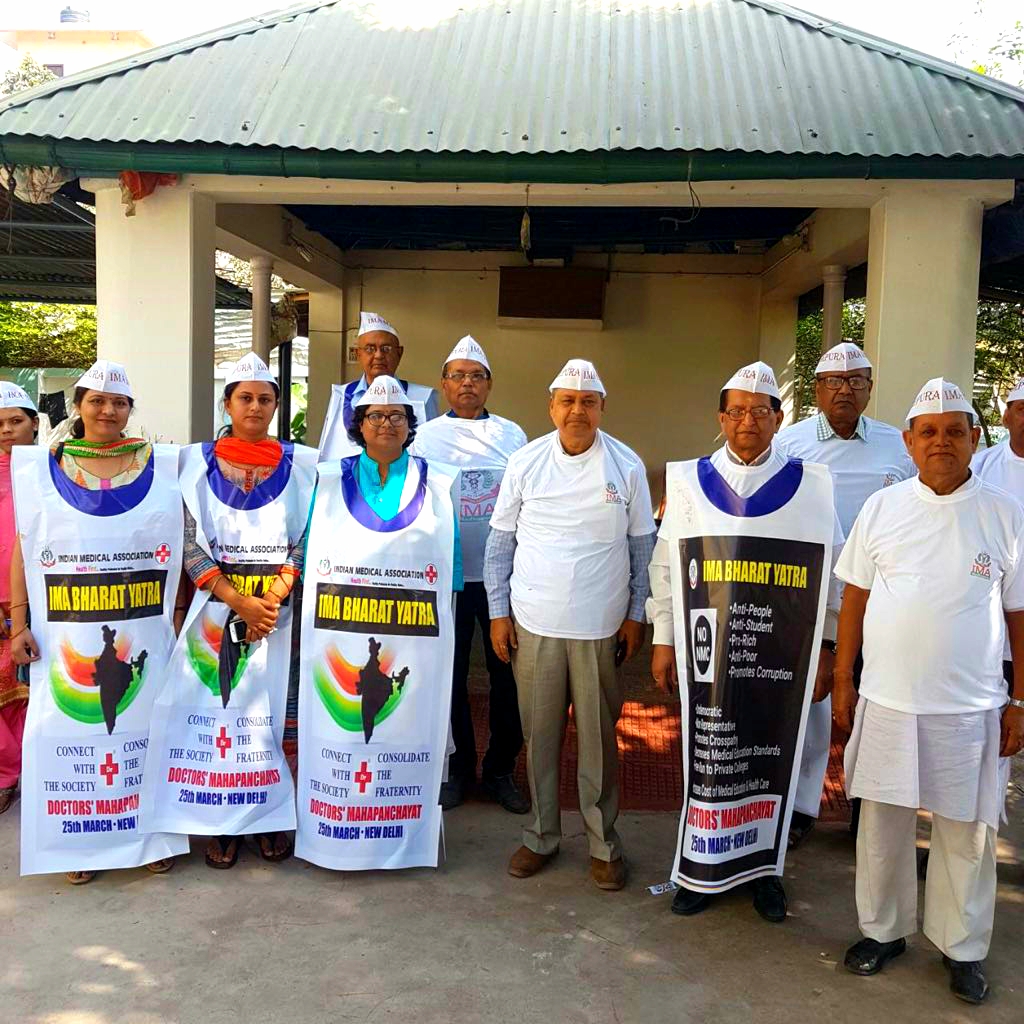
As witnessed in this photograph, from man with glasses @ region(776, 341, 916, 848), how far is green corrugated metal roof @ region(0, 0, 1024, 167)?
4.89 feet

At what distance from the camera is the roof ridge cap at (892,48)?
18.2ft

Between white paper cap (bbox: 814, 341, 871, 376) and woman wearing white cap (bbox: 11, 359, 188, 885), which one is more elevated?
white paper cap (bbox: 814, 341, 871, 376)

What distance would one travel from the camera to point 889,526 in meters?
3.17

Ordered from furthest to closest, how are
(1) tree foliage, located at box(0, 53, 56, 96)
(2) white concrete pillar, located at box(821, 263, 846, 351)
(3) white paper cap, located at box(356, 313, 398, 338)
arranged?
(1) tree foliage, located at box(0, 53, 56, 96) → (2) white concrete pillar, located at box(821, 263, 846, 351) → (3) white paper cap, located at box(356, 313, 398, 338)

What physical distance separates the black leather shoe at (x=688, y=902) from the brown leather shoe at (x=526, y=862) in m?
0.56

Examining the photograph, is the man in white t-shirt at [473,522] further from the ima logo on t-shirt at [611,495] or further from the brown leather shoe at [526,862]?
the ima logo on t-shirt at [611,495]

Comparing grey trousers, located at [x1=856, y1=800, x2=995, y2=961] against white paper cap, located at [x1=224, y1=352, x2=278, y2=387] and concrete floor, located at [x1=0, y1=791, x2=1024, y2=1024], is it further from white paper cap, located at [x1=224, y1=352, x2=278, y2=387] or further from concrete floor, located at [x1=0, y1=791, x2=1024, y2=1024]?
white paper cap, located at [x1=224, y1=352, x2=278, y2=387]

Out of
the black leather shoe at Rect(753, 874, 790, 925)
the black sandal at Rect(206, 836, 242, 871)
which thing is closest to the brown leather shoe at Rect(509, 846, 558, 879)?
the black leather shoe at Rect(753, 874, 790, 925)

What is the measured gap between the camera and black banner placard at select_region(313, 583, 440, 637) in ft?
12.5

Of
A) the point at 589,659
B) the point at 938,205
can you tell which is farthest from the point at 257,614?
the point at 938,205

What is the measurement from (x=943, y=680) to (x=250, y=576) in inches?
99.8

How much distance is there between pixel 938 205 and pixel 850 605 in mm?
3140

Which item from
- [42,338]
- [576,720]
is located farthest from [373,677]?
[42,338]

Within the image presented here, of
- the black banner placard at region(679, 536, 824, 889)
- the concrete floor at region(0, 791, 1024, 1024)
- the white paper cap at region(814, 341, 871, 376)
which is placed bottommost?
the concrete floor at region(0, 791, 1024, 1024)
